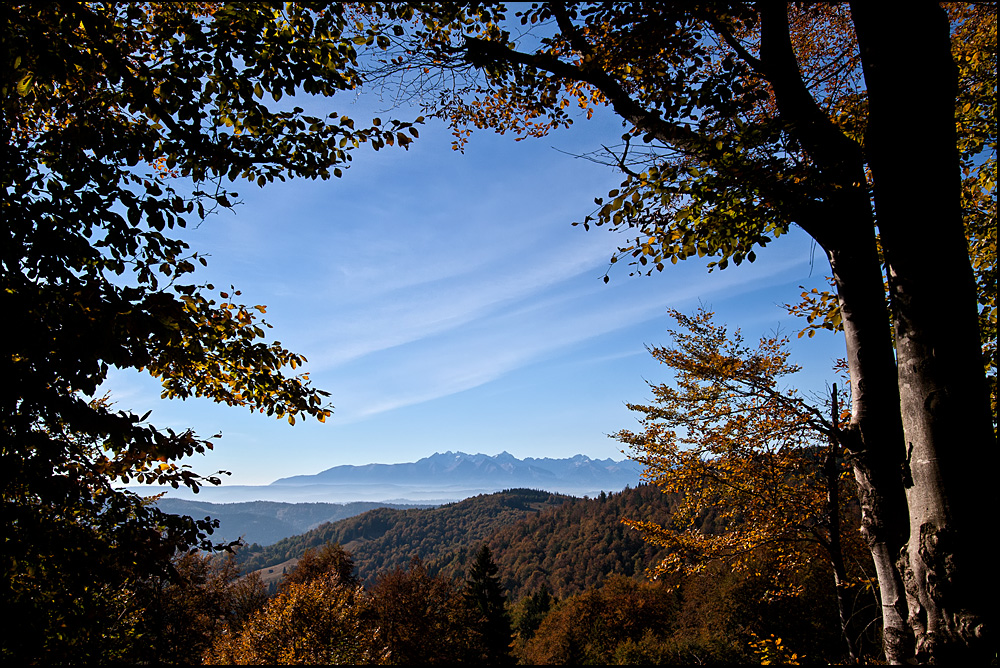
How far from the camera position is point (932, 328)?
2.29 m

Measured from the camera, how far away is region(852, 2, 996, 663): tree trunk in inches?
85.0

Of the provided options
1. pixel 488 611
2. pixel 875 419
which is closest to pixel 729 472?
pixel 875 419

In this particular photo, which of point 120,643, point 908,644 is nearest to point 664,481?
point 908,644

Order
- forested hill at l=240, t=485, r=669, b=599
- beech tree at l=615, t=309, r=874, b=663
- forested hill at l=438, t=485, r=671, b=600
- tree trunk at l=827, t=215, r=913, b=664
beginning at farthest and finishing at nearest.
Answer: forested hill at l=240, t=485, r=669, b=599
forested hill at l=438, t=485, r=671, b=600
beech tree at l=615, t=309, r=874, b=663
tree trunk at l=827, t=215, r=913, b=664

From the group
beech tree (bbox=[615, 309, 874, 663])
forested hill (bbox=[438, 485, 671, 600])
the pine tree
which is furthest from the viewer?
forested hill (bbox=[438, 485, 671, 600])

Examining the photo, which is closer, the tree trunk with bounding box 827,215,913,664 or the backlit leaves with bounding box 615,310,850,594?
the tree trunk with bounding box 827,215,913,664

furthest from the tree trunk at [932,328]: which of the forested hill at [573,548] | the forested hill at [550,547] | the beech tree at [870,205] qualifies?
the forested hill at [573,548]

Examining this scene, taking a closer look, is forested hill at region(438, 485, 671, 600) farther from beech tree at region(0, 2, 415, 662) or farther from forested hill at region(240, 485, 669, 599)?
beech tree at region(0, 2, 415, 662)

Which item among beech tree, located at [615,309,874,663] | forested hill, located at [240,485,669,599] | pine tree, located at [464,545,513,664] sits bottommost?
forested hill, located at [240,485,669,599]

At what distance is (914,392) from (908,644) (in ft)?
Answer: 5.05

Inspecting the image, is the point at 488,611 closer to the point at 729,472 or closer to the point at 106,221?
the point at 729,472

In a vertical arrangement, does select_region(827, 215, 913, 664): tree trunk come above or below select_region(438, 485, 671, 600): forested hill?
above

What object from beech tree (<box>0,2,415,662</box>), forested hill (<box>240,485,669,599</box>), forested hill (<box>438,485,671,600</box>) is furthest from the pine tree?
forested hill (<box>438,485,671,600</box>)

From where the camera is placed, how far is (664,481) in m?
8.77
